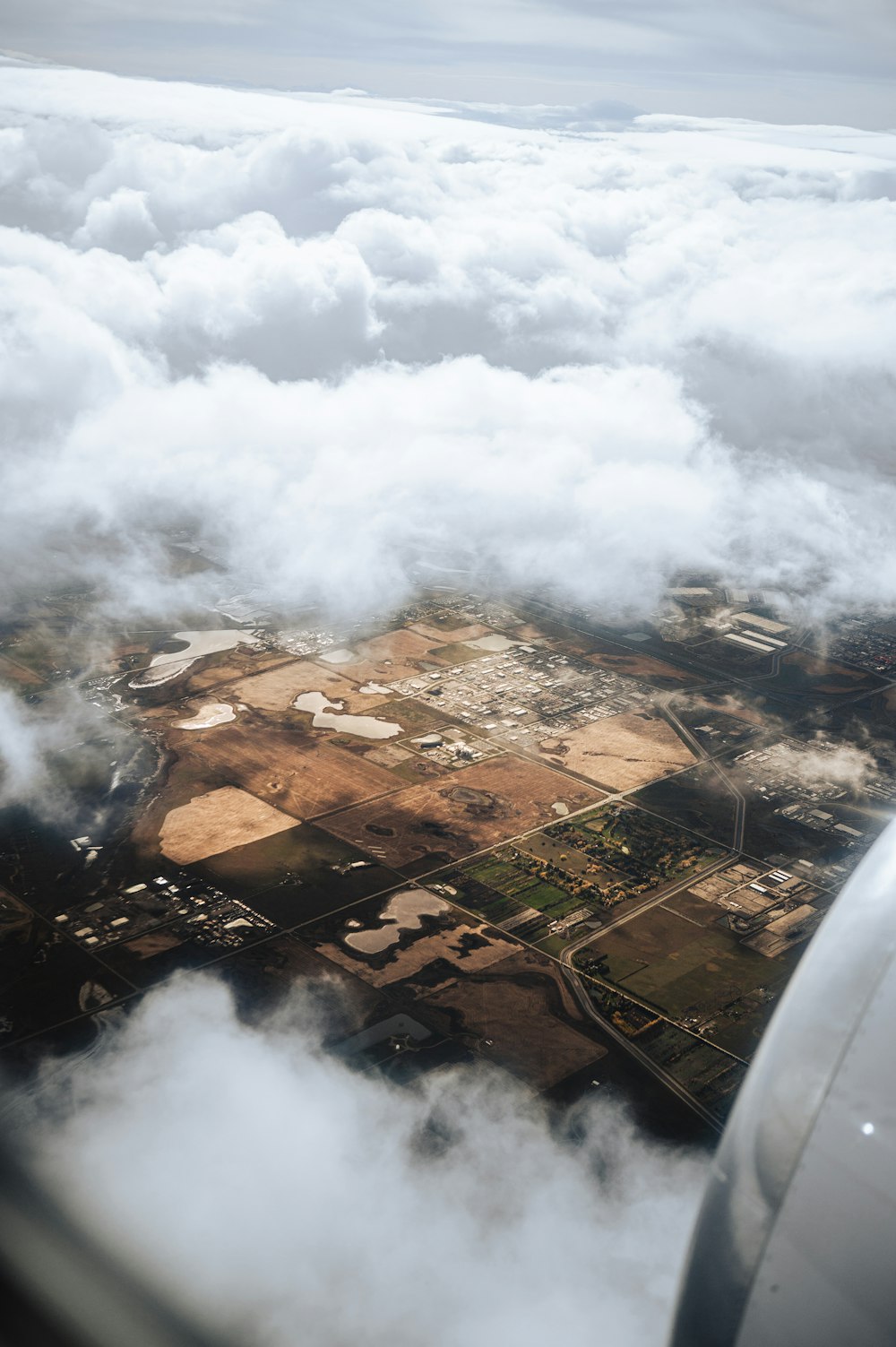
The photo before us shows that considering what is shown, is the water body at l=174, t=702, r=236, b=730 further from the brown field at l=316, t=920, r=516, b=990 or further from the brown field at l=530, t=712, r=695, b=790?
the brown field at l=316, t=920, r=516, b=990

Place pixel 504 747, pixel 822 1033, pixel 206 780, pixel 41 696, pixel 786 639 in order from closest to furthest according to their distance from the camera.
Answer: pixel 822 1033 → pixel 206 780 → pixel 504 747 → pixel 41 696 → pixel 786 639

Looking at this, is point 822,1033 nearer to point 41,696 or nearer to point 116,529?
point 41,696

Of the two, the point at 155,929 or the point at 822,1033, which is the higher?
the point at 822,1033

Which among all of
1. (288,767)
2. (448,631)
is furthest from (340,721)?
(448,631)

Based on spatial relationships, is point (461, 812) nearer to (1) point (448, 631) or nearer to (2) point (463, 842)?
(2) point (463, 842)

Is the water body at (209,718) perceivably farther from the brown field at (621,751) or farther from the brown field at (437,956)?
the brown field at (437,956)

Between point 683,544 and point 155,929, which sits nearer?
point 155,929

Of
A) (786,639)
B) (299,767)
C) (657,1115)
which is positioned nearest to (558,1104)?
(657,1115)

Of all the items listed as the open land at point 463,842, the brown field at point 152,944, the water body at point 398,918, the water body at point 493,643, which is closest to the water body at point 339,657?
the open land at point 463,842
